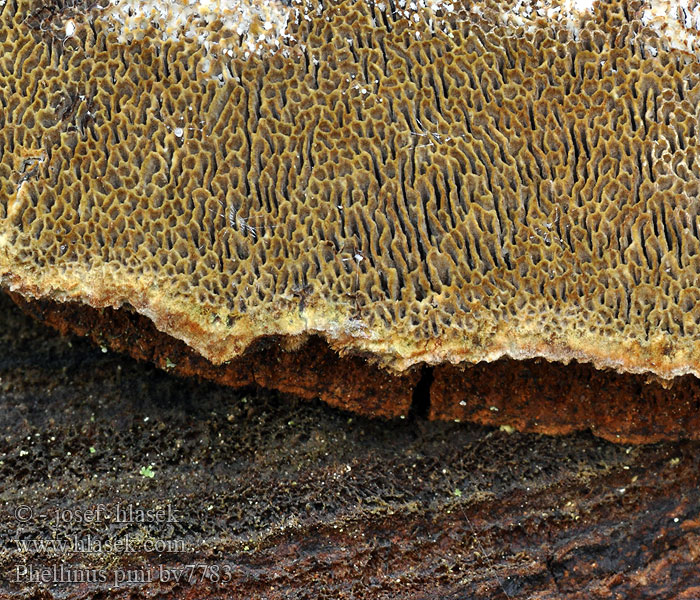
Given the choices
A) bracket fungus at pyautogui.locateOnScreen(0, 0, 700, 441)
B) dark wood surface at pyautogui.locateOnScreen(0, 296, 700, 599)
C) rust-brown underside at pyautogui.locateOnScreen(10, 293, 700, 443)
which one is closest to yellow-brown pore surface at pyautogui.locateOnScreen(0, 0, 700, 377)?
bracket fungus at pyautogui.locateOnScreen(0, 0, 700, 441)

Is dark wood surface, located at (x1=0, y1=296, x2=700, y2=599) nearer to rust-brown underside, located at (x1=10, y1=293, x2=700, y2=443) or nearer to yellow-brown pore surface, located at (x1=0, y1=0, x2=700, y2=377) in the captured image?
rust-brown underside, located at (x1=10, y1=293, x2=700, y2=443)

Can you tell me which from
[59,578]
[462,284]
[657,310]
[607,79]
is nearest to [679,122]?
[607,79]

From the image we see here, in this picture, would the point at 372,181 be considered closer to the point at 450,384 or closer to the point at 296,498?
Result: the point at 450,384

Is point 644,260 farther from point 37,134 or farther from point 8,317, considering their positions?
point 8,317

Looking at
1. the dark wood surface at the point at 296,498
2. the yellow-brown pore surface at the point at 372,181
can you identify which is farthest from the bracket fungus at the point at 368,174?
the dark wood surface at the point at 296,498

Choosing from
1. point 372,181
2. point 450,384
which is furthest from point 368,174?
point 450,384

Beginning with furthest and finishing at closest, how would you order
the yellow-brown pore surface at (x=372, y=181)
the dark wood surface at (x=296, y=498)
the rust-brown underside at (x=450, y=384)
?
the rust-brown underside at (x=450, y=384) → the dark wood surface at (x=296, y=498) → the yellow-brown pore surface at (x=372, y=181)

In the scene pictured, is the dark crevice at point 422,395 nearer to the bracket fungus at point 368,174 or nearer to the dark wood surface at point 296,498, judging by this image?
the dark wood surface at point 296,498
